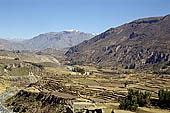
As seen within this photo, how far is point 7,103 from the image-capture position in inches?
3378

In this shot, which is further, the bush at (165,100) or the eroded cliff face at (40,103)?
the eroded cliff face at (40,103)

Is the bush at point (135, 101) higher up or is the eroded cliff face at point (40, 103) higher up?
the bush at point (135, 101)

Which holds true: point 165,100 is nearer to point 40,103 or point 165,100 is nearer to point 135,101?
point 135,101

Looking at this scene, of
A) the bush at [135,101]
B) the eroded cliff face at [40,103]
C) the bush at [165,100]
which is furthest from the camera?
the eroded cliff face at [40,103]

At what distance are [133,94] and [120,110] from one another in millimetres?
12957

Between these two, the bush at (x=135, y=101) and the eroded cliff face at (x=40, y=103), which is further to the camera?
the eroded cliff face at (x=40, y=103)

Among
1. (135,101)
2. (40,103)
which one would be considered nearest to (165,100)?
(135,101)

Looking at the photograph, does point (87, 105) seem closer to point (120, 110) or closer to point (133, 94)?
point (120, 110)

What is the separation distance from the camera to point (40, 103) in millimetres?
75500

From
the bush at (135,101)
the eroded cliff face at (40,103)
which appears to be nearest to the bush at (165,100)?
the bush at (135,101)

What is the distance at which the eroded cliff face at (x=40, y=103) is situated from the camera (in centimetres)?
6901

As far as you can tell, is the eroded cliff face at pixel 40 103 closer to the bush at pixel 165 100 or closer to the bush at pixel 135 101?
the bush at pixel 135 101

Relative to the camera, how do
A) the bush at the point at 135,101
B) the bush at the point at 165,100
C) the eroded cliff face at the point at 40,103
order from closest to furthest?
the bush at the point at 135,101, the bush at the point at 165,100, the eroded cliff face at the point at 40,103

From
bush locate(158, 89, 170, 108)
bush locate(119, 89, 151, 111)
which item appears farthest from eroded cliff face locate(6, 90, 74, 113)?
bush locate(158, 89, 170, 108)
